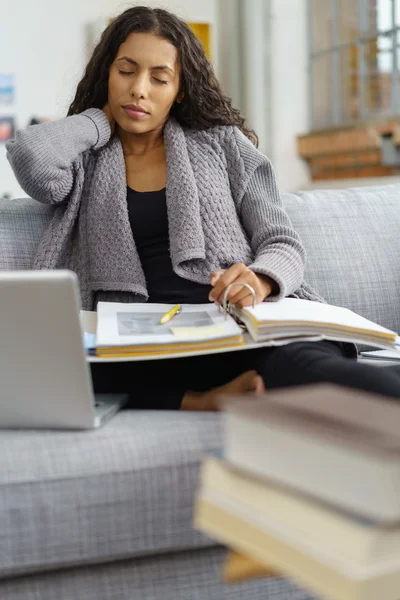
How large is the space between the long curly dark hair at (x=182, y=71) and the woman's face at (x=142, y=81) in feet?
0.10

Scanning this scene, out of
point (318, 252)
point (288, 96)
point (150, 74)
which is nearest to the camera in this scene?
point (150, 74)

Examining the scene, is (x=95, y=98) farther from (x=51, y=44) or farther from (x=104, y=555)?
(x=51, y=44)

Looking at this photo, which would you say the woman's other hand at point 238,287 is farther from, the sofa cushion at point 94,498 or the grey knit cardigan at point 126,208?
the sofa cushion at point 94,498

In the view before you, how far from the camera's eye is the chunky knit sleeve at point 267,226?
57.2 inches

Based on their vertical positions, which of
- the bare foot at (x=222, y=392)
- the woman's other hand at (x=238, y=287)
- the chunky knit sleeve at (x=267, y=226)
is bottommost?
the bare foot at (x=222, y=392)

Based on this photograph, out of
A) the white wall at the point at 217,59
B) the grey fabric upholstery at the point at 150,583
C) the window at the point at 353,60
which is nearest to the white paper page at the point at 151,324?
the grey fabric upholstery at the point at 150,583

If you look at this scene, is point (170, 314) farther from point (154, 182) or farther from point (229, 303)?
point (154, 182)

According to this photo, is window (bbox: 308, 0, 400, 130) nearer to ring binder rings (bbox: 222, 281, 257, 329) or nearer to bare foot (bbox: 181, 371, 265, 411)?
ring binder rings (bbox: 222, 281, 257, 329)

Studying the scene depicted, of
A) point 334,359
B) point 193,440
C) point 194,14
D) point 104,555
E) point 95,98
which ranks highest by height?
point 194,14

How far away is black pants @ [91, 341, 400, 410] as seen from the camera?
3.67ft

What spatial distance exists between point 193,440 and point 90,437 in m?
0.14

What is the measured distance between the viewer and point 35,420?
1135 millimetres

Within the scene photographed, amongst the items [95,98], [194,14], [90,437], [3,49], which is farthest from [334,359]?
[194,14]

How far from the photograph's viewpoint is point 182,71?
5.72 ft
